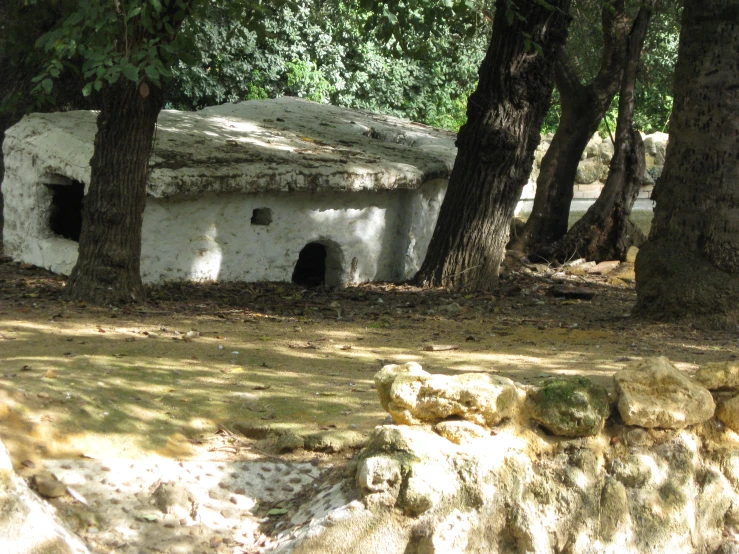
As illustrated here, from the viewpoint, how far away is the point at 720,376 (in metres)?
3.95

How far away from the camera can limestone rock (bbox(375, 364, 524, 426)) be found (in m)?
3.60

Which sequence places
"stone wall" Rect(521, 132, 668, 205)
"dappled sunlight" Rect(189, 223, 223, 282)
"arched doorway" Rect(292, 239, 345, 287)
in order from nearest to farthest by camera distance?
"dappled sunlight" Rect(189, 223, 223, 282), "arched doorway" Rect(292, 239, 345, 287), "stone wall" Rect(521, 132, 668, 205)

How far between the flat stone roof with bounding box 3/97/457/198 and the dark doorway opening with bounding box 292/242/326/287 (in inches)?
54.3

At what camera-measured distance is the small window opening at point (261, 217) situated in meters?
10.2

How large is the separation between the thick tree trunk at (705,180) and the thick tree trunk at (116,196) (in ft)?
14.9

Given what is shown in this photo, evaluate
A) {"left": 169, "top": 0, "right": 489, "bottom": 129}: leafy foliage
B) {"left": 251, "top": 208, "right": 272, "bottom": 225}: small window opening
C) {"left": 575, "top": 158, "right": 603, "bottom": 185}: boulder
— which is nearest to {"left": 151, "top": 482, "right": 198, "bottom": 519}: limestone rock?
{"left": 251, "top": 208, "right": 272, "bottom": 225}: small window opening

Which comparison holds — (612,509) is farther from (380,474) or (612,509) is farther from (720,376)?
(380,474)

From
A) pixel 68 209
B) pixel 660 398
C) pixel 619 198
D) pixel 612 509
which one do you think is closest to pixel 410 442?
pixel 612 509

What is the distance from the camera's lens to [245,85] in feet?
58.1

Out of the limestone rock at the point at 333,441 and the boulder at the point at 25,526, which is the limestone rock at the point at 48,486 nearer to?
the boulder at the point at 25,526

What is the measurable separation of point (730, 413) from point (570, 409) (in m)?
0.78

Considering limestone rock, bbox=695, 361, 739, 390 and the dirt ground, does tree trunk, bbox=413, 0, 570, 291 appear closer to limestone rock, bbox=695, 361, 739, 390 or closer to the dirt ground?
the dirt ground

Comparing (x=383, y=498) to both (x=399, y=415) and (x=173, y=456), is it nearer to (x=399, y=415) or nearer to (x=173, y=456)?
(x=399, y=415)

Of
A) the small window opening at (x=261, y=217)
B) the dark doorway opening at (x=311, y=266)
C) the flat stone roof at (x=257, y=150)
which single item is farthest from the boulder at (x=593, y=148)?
the small window opening at (x=261, y=217)
